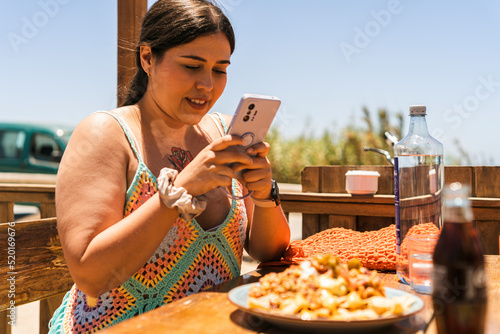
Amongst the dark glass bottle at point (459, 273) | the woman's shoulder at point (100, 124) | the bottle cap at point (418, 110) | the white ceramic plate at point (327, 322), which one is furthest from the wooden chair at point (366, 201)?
the dark glass bottle at point (459, 273)

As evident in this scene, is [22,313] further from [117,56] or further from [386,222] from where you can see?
[386,222]

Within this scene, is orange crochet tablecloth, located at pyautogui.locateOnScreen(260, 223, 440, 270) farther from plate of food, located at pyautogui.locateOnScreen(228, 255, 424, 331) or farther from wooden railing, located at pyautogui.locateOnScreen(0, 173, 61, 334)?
wooden railing, located at pyautogui.locateOnScreen(0, 173, 61, 334)

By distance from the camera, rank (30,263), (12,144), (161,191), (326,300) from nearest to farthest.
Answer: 1. (326,300)
2. (161,191)
3. (30,263)
4. (12,144)

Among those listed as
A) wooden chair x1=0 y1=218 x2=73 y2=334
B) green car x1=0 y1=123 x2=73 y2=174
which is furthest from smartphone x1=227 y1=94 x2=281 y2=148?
green car x1=0 y1=123 x2=73 y2=174

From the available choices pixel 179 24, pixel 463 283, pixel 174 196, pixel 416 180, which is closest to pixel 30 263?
pixel 174 196

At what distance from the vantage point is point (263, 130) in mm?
1212

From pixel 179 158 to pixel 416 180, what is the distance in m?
0.74

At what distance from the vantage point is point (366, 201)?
8.43ft

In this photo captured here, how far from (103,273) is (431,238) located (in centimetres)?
80

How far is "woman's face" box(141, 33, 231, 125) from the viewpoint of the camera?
141 centimetres

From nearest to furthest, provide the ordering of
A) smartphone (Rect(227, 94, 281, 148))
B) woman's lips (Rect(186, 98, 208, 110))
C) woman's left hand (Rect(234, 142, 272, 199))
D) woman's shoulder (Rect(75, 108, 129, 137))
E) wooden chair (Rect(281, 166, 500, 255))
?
1. smartphone (Rect(227, 94, 281, 148))
2. woman's left hand (Rect(234, 142, 272, 199))
3. woman's shoulder (Rect(75, 108, 129, 137))
4. woman's lips (Rect(186, 98, 208, 110))
5. wooden chair (Rect(281, 166, 500, 255))

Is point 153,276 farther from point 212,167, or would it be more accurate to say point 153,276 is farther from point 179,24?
point 179,24

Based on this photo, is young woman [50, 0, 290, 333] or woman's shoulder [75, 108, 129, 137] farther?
woman's shoulder [75, 108, 129, 137]

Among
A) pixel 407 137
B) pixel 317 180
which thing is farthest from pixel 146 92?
pixel 317 180
